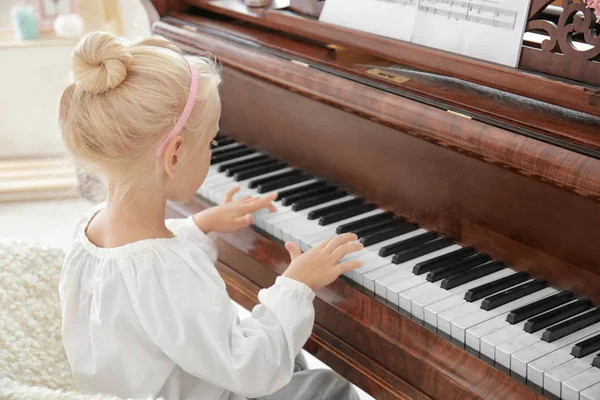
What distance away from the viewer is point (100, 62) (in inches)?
57.7

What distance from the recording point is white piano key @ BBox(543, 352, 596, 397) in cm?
132

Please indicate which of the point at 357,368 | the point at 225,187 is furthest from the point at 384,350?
the point at 225,187

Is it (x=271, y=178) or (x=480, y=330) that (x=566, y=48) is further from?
(x=271, y=178)

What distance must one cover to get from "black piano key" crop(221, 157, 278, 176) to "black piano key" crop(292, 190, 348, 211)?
0.91ft

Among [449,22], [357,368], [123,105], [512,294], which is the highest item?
[449,22]

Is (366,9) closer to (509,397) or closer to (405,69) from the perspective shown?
(405,69)

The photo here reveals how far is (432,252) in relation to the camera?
69.7 inches

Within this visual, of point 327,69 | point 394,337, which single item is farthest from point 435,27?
point 394,337

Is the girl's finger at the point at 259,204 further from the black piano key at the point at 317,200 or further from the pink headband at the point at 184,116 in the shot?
the pink headband at the point at 184,116

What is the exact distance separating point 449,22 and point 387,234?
0.48m

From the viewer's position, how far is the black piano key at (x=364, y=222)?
74.3 inches

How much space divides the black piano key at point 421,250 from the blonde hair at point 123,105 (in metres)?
0.51

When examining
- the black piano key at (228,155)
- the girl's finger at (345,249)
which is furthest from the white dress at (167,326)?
the black piano key at (228,155)

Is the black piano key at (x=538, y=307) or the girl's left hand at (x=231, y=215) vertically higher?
the black piano key at (x=538, y=307)
